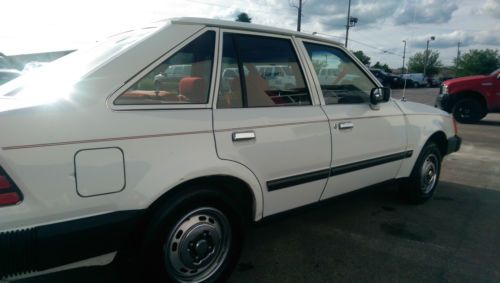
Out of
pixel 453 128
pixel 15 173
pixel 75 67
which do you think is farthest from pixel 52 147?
pixel 453 128

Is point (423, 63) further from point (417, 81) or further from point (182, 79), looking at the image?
point (182, 79)

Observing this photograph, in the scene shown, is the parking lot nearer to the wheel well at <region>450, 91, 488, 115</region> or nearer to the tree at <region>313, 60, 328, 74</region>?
the tree at <region>313, 60, 328, 74</region>

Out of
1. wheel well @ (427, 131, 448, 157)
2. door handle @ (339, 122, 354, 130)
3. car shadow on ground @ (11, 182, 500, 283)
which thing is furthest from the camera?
wheel well @ (427, 131, 448, 157)

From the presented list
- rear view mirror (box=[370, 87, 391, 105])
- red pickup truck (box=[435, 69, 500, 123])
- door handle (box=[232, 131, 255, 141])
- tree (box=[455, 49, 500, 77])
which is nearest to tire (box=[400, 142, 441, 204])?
rear view mirror (box=[370, 87, 391, 105])

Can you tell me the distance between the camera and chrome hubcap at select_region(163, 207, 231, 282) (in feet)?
7.01

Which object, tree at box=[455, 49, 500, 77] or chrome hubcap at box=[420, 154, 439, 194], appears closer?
chrome hubcap at box=[420, 154, 439, 194]

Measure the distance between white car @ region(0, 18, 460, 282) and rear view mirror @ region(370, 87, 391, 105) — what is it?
2 centimetres

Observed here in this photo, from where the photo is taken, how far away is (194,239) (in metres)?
2.21

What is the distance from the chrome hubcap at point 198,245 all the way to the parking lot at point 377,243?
11.5 inches

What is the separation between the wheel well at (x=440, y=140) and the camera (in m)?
4.09

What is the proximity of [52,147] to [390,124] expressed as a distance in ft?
9.22

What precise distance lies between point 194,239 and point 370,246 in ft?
5.36

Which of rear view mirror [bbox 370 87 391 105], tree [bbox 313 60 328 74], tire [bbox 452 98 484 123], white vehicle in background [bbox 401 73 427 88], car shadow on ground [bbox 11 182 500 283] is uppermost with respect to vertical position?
white vehicle in background [bbox 401 73 427 88]

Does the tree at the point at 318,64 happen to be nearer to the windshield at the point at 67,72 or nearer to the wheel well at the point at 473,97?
the windshield at the point at 67,72
